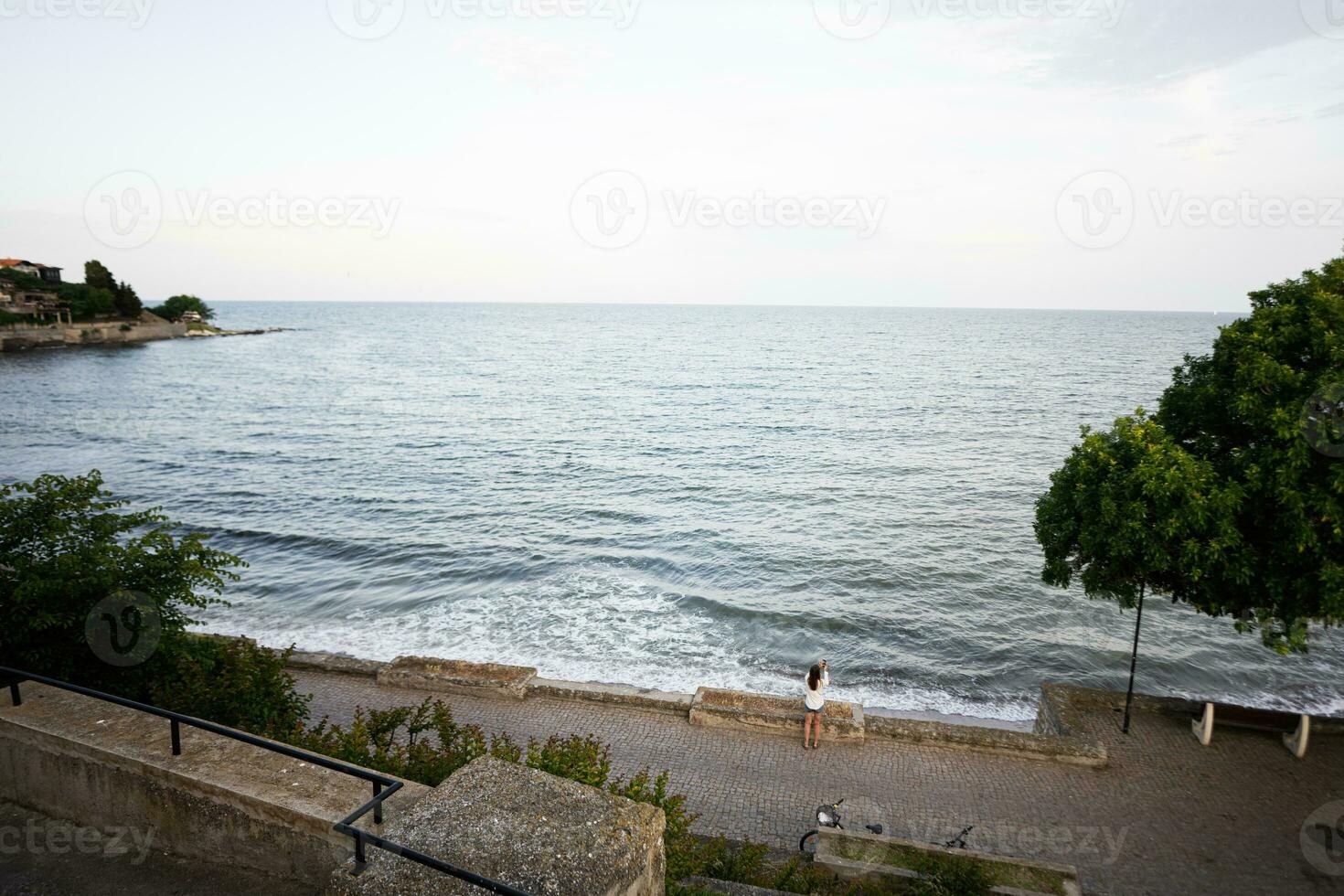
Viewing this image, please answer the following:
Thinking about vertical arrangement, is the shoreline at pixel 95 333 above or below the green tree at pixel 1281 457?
above

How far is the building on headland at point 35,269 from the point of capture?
427 ft

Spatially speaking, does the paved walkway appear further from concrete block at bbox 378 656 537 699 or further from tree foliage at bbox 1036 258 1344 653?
tree foliage at bbox 1036 258 1344 653

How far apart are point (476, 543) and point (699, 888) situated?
21.0 m

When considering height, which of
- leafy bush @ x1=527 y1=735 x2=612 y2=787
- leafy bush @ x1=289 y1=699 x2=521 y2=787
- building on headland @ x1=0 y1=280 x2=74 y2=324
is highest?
Result: building on headland @ x1=0 y1=280 x2=74 y2=324

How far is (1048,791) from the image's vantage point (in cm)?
1192

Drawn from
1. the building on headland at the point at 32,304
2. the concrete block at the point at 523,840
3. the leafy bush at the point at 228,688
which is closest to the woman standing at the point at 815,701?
the concrete block at the point at 523,840

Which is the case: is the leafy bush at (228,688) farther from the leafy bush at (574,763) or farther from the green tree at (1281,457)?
the green tree at (1281,457)

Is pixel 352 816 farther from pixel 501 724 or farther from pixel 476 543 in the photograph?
pixel 476 543

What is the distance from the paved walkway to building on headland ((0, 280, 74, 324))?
140 m

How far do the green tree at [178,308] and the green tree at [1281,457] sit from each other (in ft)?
574

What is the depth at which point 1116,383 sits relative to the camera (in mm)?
→ 75312

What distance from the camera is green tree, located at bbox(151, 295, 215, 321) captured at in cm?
14750

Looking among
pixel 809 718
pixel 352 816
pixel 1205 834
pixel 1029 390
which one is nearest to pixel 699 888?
pixel 352 816

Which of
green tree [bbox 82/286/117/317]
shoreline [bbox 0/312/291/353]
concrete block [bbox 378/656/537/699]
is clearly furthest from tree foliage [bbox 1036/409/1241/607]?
green tree [bbox 82/286/117/317]
